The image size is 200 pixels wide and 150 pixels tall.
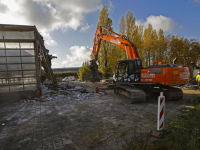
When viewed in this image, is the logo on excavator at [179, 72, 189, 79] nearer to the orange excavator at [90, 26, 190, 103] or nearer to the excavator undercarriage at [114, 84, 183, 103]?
the orange excavator at [90, 26, 190, 103]

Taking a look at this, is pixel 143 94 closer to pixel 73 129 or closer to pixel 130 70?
pixel 130 70

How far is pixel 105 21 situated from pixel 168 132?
22.9 meters

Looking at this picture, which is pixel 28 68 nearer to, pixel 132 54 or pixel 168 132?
pixel 132 54

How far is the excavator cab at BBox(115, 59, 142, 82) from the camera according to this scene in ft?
28.7

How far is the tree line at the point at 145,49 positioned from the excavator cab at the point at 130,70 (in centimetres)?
1352

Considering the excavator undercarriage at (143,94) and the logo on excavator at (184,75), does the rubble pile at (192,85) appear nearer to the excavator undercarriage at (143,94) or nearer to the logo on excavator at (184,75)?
the excavator undercarriage at (143,94)

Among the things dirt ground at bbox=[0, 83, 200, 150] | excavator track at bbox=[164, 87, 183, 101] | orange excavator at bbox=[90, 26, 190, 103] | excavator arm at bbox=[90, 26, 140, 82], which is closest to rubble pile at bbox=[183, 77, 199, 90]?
orange excavator at bbox=[90, 26, 190, 103]

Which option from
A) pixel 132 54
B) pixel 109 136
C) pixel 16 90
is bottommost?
pixel 109 136

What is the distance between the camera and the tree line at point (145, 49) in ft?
76.4

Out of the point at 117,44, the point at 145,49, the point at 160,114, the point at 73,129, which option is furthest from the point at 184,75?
the point at 145,49

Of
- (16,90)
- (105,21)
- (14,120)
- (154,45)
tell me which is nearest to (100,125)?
(14,120)

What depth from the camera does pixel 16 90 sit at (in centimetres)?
967

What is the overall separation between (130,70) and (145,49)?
64.0 feet

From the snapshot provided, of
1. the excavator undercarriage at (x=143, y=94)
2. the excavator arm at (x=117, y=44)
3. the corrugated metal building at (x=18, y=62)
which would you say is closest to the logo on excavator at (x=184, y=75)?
the excavator undercarriage at (x=143, y=94)
